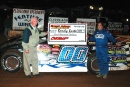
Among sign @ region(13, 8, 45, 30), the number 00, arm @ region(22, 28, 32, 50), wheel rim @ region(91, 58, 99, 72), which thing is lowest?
wheel rim @ region(91, 58, 99, 72)

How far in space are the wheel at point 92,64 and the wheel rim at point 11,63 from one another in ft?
7.44

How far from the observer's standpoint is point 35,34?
22.9 ft

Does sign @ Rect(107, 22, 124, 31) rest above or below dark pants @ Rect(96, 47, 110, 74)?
above

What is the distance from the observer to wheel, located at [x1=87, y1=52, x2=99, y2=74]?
7492 mm

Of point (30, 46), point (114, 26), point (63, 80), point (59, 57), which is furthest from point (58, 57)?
point (114, 26)

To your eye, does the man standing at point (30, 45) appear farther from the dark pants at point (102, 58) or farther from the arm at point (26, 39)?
the dark pants at point (102, 58)

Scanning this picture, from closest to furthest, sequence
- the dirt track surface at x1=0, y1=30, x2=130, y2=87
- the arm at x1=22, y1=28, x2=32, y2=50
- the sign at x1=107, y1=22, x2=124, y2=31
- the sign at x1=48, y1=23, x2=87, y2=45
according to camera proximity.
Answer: the dirt track surface at x1=0, y1=30, x2=130, y2=87
the arm at x1=22, y1=28, x2=32, y2=50
the sign at x1=48, y1=23, x2=87, y2=45
the sign at x1=107, y1=22, x2=124, y2=31

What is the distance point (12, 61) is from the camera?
7.47 meters

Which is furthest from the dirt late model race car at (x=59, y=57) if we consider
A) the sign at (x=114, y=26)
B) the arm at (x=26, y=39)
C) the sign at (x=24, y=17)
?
the sign at (x=114, y=26)

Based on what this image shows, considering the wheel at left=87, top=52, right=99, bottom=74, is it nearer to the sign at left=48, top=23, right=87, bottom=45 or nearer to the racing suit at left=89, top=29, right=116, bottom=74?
the racing suit at left=89, top=29, right=116, bottom=74

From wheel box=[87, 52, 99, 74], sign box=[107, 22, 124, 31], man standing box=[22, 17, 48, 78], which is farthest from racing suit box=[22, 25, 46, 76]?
sign box=[107, 22, 124, 31]

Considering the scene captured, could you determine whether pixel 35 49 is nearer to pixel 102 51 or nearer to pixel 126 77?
pixel 102 51

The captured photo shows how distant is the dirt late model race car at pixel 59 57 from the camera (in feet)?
24.1

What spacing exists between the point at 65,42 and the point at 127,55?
6.97ft
